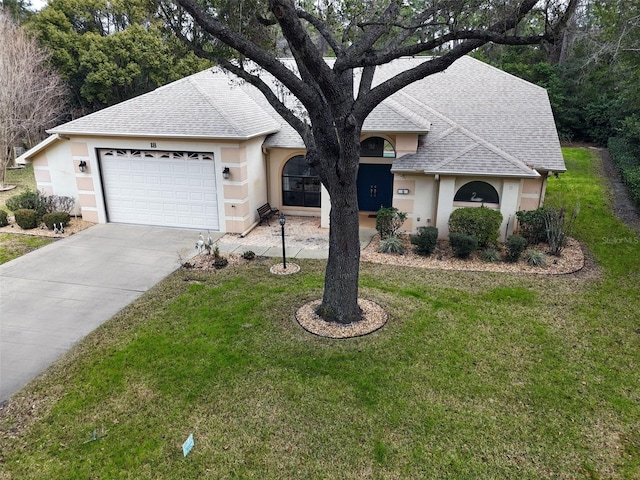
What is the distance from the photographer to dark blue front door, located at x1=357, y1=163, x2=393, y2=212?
14.6 metres

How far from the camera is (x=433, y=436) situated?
5320 millimetres

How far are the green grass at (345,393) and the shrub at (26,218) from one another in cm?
735

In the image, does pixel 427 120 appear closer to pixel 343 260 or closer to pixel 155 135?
pixel 343 260

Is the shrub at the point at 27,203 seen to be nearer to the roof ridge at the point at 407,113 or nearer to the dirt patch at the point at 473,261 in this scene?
the dirt patch at the point at 473,261

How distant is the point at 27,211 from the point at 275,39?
1027cm

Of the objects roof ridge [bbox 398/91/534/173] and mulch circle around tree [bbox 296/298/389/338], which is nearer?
mulch circle around tree [bbox 296/298/389/338]

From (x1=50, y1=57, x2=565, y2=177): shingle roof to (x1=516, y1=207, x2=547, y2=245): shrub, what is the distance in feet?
3.70

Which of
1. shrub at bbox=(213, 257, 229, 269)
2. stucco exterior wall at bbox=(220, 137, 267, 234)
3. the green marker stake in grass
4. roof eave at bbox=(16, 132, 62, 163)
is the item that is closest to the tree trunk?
the green marker stake in grass

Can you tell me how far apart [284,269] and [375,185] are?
223 inches

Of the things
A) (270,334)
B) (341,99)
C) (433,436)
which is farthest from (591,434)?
(341,99)

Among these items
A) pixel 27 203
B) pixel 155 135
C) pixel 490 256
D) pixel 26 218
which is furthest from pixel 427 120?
pixel 27 203

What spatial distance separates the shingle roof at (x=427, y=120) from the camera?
1232cm

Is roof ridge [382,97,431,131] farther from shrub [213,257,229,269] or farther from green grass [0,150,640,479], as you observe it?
shrub [213,257,229,269]

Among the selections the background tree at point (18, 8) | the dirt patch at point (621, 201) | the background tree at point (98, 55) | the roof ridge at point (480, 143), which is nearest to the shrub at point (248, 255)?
the roof ridge at point (480, 143)
